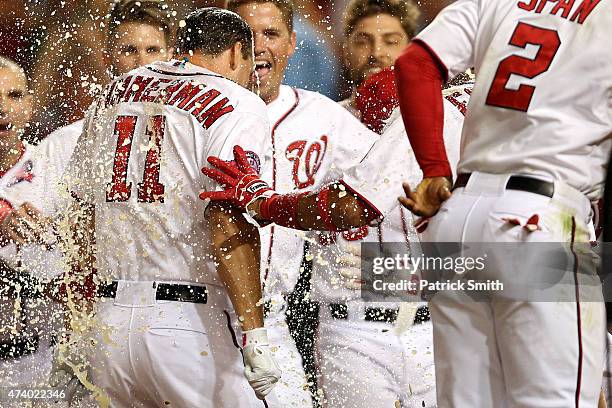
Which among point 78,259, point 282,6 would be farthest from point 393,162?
point 282,6

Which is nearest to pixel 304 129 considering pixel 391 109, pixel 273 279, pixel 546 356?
pixel 391 109

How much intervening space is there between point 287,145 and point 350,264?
2.15ft

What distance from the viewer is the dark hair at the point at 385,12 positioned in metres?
4.43

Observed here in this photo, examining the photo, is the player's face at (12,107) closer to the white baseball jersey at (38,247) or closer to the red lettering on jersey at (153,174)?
the white baseball jersey at (38,247)

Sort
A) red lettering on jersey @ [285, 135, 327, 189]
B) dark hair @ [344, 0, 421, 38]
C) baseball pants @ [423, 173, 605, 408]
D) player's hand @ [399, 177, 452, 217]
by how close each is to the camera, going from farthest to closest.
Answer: dark hair @ [344, 0, 421, 38] < red lettering on jersey @ [285, 135, 327, 189] < player's hand @ [399, 177, 452, 217] < baseball pants @ [423, 173, 605, 408]

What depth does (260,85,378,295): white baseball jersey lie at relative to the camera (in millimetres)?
3947

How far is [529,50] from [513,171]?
28cm

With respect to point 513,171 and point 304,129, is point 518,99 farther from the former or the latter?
point 304,129

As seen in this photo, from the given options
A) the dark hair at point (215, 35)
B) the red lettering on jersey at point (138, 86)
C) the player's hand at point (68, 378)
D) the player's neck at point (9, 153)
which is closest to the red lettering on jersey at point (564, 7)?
the dark hair at point (215, 35)

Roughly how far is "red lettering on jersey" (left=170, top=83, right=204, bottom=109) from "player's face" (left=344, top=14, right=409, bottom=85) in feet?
4.62

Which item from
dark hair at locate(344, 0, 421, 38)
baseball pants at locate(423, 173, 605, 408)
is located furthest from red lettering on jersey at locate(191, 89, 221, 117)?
dark hair at locate(344, 0, 421, 38)

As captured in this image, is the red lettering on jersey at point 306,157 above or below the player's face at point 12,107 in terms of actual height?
below

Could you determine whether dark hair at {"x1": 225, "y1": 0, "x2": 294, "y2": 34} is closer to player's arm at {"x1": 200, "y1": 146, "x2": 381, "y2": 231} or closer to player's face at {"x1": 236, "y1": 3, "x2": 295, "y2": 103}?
player's face at {"x1": 236, "y1": 3, "x2": 295, "y2": 103}

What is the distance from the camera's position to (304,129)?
4172mm
